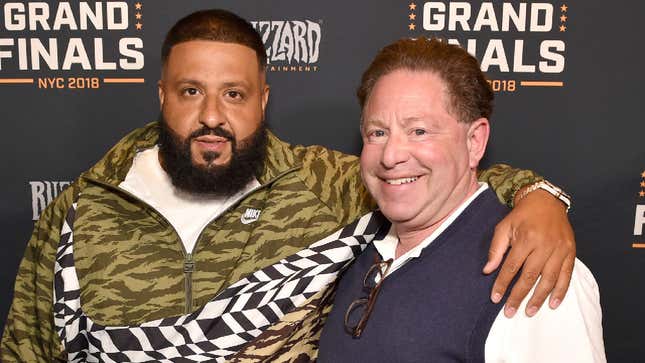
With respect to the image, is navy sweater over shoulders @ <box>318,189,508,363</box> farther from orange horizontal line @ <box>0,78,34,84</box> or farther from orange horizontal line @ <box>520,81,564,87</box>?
orange horizontal line @ <box>0,78,34,84</box>

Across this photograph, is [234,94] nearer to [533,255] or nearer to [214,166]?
[214,166]

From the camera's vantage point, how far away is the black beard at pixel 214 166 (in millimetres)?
1646

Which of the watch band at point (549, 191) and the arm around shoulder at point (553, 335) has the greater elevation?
the watch band at point (549, 191)

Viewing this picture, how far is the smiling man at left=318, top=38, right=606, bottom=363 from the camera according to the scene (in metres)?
1.14

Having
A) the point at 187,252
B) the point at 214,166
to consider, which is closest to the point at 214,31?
the point at 214,166

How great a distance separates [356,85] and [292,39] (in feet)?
0.84

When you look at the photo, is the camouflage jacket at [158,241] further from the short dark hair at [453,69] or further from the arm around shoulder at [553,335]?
the arm around shoulder at [553,335]

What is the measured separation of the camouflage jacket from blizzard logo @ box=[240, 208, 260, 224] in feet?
0.03

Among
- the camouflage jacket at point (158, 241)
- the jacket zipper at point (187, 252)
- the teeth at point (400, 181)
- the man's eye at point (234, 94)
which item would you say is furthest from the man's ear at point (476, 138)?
the man's eye at point (234, 94)

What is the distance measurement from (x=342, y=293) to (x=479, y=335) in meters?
0.40

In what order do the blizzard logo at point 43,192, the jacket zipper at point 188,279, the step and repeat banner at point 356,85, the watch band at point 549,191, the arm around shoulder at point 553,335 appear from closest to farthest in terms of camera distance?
the arm around shoulder at point 553,335
the watch band at point 549,191
the jacket zipper at point 188,279
the step and repeat banner at point 356,85
the blizzard logo at point 43,192

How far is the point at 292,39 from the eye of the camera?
2104 millimetres

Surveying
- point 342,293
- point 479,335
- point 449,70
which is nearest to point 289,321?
point 342,293

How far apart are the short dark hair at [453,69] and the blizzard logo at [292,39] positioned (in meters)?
0.85
